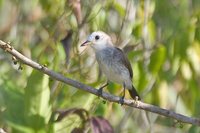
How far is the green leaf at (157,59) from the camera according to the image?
202 inches

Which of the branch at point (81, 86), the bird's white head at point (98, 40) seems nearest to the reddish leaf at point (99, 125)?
the branch at point (81, 86)

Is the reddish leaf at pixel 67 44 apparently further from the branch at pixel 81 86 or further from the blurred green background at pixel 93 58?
the branch at pixel 81 86

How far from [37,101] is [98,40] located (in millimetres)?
909

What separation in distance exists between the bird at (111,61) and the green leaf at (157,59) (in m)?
0.16

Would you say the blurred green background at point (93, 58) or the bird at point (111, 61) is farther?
the bird at point (111, 61)

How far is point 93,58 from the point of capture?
19.3 feet

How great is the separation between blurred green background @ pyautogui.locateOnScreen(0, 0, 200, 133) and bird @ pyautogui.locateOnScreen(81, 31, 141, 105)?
72mm

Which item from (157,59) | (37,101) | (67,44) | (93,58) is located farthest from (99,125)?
(93,58)

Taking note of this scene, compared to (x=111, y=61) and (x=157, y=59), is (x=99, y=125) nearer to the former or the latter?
(x=111, y=61)

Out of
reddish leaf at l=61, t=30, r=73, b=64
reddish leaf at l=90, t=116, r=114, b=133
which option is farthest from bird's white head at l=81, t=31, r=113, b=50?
reddish leaf at l=90, t=116, r=114, b=133

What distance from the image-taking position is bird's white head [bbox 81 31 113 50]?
5.04 meters

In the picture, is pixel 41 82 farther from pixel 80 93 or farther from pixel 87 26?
pixel 87 26

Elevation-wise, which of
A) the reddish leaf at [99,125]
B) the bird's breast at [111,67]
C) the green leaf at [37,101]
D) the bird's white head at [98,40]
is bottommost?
the reddish leaf at [99,125]

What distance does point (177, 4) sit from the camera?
645 cm
